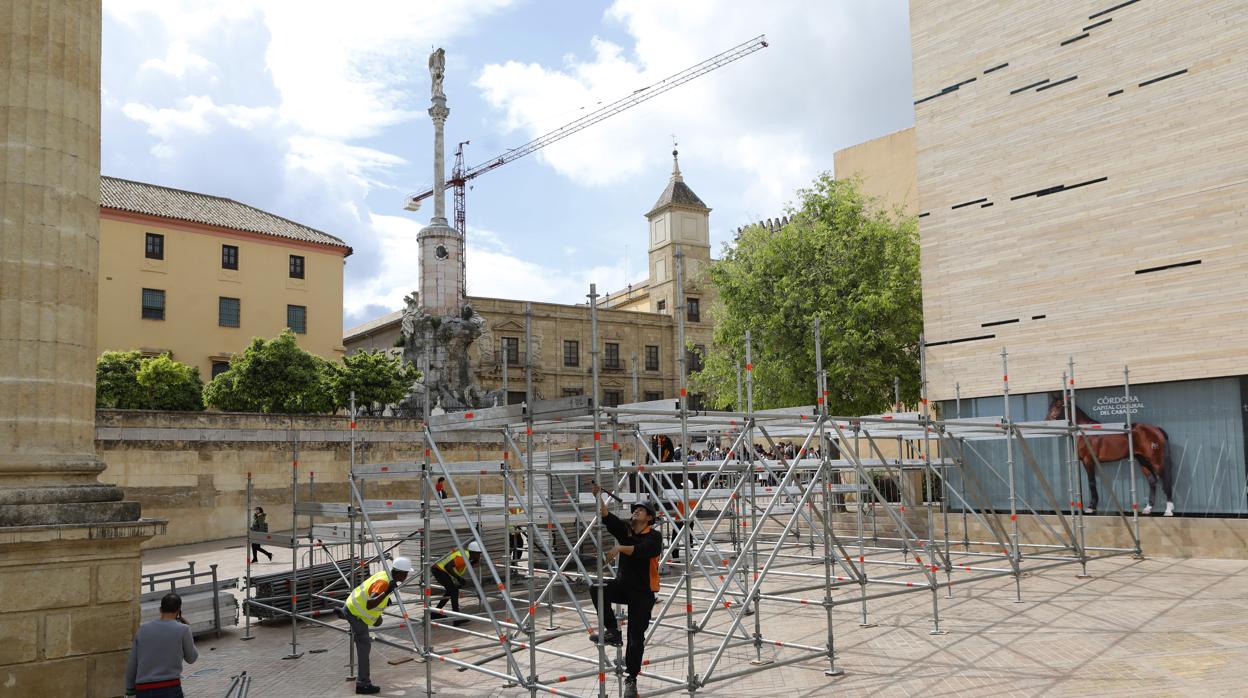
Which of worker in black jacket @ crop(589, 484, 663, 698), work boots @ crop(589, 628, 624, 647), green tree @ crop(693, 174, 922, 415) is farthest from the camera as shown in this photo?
green tree @ crop(693, 174, 922, 415)

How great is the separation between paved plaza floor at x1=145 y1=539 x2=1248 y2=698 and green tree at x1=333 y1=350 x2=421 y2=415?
20831 millimetres

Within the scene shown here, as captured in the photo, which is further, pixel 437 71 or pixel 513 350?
pixel 513 350

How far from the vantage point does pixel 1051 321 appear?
63.2 ft

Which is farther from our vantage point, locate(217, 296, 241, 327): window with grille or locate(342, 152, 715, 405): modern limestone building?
locate(342, 152, 715, 405): modern limestone building

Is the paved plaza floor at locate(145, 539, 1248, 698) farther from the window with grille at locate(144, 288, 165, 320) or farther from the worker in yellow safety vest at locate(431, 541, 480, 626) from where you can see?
the window with grille at locate(144, 288, 165, 320)

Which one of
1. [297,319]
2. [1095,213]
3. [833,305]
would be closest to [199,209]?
[297,319]

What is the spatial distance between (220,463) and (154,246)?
66.1ft

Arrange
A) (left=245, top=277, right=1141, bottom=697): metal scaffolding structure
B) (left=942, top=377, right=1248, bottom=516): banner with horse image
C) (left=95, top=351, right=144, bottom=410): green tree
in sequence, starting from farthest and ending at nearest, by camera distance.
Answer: (left=95, top=351, right=144, bottom=410): green tree
(left=942, top=377, right=1248, bottom=516): banner with horse image
(left=245, top=277, right=1141, bottom=697): metal scaffolding structure

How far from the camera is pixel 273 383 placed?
111 feet

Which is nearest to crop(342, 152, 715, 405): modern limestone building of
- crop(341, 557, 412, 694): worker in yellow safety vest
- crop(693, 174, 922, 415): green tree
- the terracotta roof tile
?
the terracotta roof tile

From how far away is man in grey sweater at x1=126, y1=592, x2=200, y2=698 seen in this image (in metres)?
7.12

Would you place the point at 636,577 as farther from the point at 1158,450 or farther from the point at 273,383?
the point at 273,383

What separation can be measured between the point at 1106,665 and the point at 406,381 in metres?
28.8

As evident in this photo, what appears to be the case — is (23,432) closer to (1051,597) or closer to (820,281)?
(1051,597)
